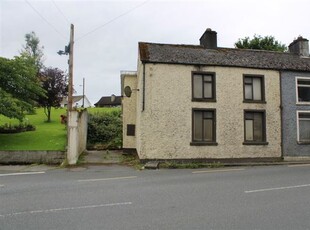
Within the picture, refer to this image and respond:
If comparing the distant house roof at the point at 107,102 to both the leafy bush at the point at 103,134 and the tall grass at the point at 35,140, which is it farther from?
the tall grass at the point at 35,140

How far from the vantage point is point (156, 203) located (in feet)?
25.8

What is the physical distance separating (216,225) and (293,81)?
54.8 feet

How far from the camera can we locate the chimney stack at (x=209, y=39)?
2128 centimetres

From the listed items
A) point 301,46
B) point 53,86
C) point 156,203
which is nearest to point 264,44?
point 301,46

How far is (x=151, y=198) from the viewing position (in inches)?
333

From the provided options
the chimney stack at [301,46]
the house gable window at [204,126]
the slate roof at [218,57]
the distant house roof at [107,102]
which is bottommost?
the house gable window at [204,126]

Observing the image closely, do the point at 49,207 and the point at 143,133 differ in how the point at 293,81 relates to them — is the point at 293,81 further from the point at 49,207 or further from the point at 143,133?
the point at 49,207

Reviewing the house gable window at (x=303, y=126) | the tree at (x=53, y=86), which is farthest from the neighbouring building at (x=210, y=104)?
the tree at (x=53, y=86)

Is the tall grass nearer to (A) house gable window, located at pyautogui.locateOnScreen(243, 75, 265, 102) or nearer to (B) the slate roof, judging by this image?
(B) the slate roof

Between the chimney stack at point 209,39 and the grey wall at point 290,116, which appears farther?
the chimney stack at point 209,39

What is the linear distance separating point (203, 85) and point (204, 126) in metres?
2.60

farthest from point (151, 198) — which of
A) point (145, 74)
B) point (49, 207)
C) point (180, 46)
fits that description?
point (180, 46)

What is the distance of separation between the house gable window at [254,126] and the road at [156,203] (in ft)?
22.4

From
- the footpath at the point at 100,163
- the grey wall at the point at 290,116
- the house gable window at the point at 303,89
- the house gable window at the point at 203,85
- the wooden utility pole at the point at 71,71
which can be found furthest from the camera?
the house gable window at the point at 303,89
